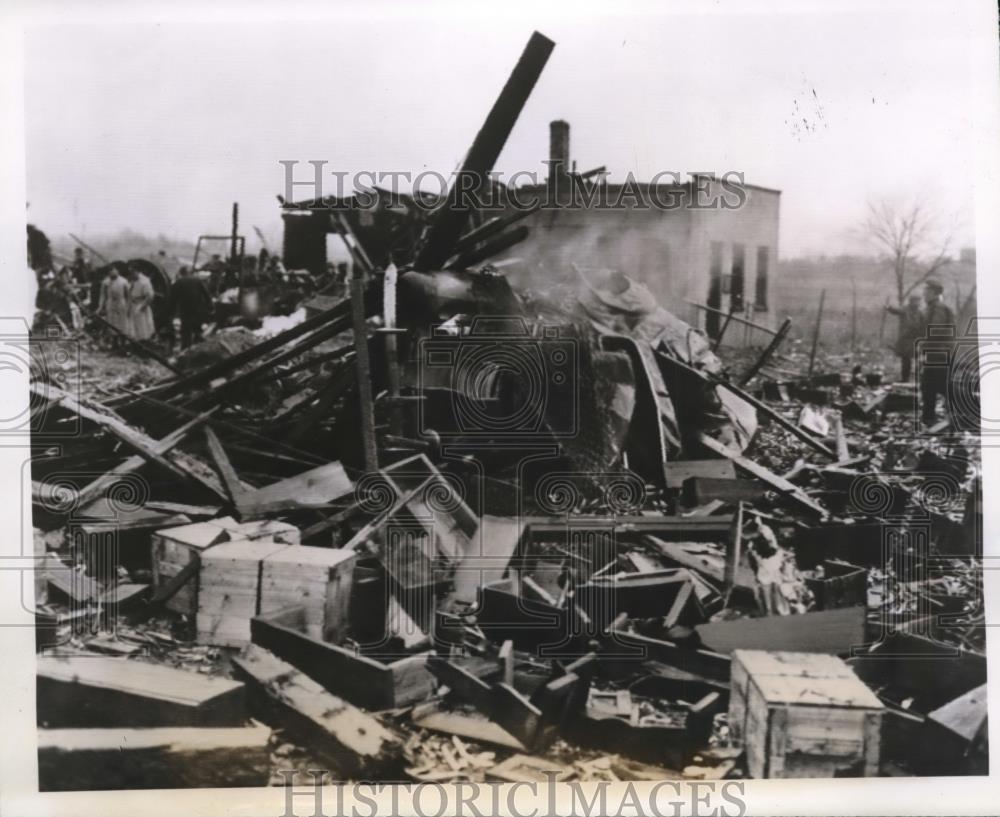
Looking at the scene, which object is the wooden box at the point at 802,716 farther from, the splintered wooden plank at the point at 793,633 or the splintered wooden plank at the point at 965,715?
the splintered wooden plank at the point at 965,715

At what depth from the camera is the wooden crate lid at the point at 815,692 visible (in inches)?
136

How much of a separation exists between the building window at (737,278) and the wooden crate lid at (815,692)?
1729mm

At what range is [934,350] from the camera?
3.78m

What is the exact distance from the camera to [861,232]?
372 centimetres

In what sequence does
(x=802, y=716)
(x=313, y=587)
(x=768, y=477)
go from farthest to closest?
(x=768, y=477)
(x=313, y=587)
(x=802, y=716)

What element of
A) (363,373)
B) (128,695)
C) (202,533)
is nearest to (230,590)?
(202,533)

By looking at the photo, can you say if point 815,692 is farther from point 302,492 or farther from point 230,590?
point 230,590

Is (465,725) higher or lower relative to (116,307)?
lower

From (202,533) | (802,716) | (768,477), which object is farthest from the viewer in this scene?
(768,477)

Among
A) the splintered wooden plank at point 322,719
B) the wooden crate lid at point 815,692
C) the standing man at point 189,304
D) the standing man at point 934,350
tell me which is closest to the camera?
the wooden crate lid at point 815,692

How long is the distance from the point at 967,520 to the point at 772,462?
38.7 inches

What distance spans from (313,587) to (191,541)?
2.03 ft

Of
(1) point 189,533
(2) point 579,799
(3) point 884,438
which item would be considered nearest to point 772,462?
(3) point 884,438

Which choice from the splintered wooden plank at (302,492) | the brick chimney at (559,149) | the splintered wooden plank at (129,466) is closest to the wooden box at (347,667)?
the splintered wooden plank at (302,492)
